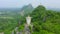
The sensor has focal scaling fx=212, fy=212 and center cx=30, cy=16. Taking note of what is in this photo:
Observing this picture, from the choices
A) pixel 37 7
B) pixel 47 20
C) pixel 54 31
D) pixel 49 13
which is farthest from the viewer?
pixel 37 7

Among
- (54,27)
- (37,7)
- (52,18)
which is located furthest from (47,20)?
(37,7)

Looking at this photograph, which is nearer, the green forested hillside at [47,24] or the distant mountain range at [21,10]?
the green forested hillside at [47,24]

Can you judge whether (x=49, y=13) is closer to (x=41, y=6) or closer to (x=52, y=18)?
(x=52, y=18)

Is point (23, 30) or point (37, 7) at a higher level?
point (37, 7)

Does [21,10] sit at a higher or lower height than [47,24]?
higher

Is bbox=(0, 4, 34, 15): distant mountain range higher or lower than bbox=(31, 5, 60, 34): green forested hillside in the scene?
higher

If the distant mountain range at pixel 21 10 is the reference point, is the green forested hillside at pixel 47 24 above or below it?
below

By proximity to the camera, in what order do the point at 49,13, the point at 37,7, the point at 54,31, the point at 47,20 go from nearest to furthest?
1. the point at 54,31
2. the point at 47,20
3. the point at 49,13
4. the point at 37,7

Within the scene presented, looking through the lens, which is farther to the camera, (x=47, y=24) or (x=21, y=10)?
(x=21, y=10)

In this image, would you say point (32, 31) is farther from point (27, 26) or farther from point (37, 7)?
point (37, 7)

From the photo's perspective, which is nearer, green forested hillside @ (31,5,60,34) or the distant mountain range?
green forested hillside @ (31,5,60,34)

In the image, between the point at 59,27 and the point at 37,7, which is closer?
the point at 59,27
